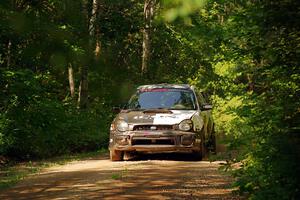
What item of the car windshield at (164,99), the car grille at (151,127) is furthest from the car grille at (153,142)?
the car windshield at (164,99)

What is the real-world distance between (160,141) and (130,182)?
10.1 feet

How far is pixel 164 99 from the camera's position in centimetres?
1304

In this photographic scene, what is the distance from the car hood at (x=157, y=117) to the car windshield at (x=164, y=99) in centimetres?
55

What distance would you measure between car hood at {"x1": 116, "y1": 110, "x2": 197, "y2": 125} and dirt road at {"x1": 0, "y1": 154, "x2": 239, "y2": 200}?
3.04 feet

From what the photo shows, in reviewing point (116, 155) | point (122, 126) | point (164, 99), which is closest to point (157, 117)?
point (122, 126)

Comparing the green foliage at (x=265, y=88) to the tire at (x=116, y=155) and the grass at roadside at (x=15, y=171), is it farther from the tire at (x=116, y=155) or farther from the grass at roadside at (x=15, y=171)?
the tire at (x=116, y=155)

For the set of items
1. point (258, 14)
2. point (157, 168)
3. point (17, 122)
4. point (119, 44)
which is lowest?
point (157, 168)

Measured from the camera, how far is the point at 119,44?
34.8 metres

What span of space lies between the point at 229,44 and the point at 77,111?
50.4ft

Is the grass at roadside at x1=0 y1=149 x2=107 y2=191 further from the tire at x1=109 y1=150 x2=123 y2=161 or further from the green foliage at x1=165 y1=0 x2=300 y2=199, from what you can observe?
the green foliage at x1=165 y1=0 x2=300 y2=199

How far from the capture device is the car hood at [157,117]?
1183cm

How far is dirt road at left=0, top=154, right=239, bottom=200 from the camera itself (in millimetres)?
7754

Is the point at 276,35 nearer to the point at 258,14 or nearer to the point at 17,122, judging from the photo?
the point at 258,14

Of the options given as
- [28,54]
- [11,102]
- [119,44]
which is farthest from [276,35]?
[119,44]
